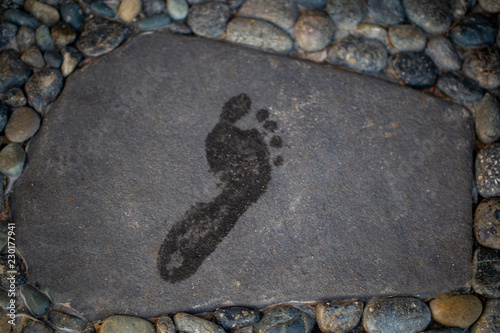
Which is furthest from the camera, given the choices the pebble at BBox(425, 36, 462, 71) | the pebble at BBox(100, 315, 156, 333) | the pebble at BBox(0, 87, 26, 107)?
the pebble at BBox(425, 36, 462, 71)

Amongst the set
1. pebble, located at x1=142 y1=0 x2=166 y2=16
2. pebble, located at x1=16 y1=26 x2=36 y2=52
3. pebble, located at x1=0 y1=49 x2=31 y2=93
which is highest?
pebble, located at x1=142 y1=0 x2=166 y2=16

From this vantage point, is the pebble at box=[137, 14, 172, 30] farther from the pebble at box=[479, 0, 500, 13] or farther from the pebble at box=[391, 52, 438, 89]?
the pebble at box=[479, 0, 500, 13]

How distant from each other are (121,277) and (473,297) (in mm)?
2142

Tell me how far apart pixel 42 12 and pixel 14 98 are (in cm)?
63

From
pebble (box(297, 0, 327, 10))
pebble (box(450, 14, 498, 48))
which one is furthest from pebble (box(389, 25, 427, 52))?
pebble (box(297, 0, 327, 10))

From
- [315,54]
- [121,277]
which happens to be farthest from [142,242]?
[315,54]

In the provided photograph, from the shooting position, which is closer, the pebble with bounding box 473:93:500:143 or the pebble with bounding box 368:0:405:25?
the pebble with bounding box 473:93:500:143

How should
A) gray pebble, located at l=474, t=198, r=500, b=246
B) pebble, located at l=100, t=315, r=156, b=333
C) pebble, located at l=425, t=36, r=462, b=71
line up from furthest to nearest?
pebble, located at l=425, t=36, r=462, b=71
gray pebble, located at l=474, t=198, r=500, b=246
pebble, located at l=100, t=315, r=156, b=333

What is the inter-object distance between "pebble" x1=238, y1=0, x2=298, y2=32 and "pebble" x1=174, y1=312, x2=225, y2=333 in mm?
1958

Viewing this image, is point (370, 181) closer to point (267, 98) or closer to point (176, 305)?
point (267, 98)

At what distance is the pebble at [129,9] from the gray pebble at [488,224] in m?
2.63

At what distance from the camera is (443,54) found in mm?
2449

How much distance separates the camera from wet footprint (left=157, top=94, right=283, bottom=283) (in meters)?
2.19

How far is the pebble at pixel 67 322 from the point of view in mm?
2137
